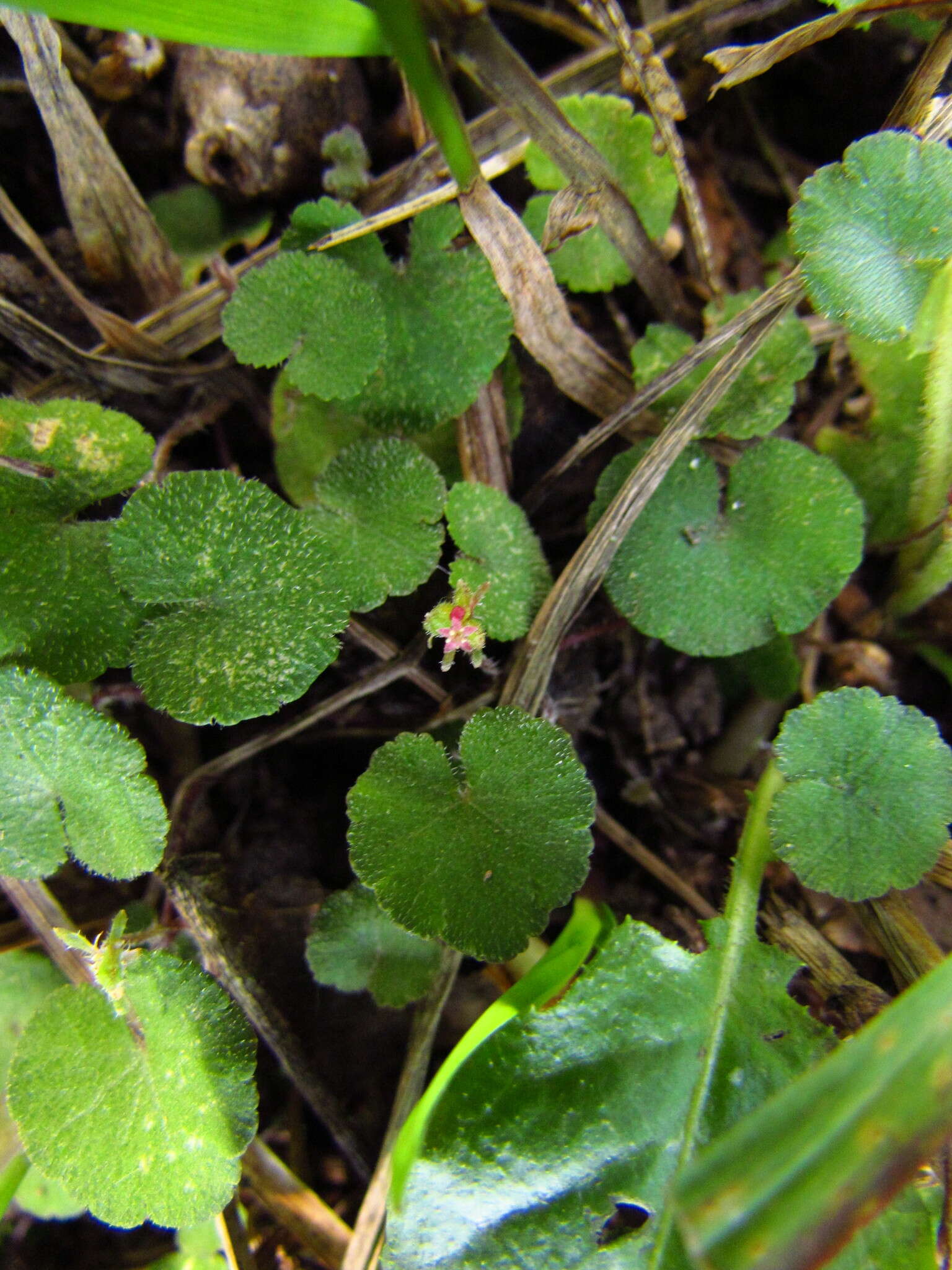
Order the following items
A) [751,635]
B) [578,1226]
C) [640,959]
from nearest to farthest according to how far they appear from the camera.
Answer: [578,1226] → [640,959] → [751,635]

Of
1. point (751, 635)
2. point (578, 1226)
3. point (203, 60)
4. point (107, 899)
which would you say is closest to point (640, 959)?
point (578, 1226)

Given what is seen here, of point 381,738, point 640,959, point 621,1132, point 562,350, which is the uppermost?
point 562,350

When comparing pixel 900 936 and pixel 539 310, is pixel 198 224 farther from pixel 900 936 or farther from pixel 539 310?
pixel 900 936

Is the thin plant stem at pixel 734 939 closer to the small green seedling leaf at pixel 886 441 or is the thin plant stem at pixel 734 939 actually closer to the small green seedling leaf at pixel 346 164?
the small green seedling leaf at pixel 886 441

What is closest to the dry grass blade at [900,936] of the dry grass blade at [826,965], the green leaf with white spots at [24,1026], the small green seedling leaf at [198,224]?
the dry grass blade at [826,965]

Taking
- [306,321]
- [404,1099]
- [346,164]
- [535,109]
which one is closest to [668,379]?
[535,109]

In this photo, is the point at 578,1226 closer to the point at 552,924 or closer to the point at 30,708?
the point at 552,924

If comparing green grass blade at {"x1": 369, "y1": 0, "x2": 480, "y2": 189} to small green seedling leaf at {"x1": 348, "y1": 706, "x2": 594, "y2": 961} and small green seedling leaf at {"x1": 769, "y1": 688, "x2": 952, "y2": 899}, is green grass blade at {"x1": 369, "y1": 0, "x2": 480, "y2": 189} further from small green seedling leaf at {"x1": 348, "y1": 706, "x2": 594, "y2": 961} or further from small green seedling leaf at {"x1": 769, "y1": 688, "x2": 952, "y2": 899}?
small green seedling leaf at {"x1": 769, "y1": 688, "x2": 952, "y2": 899}
